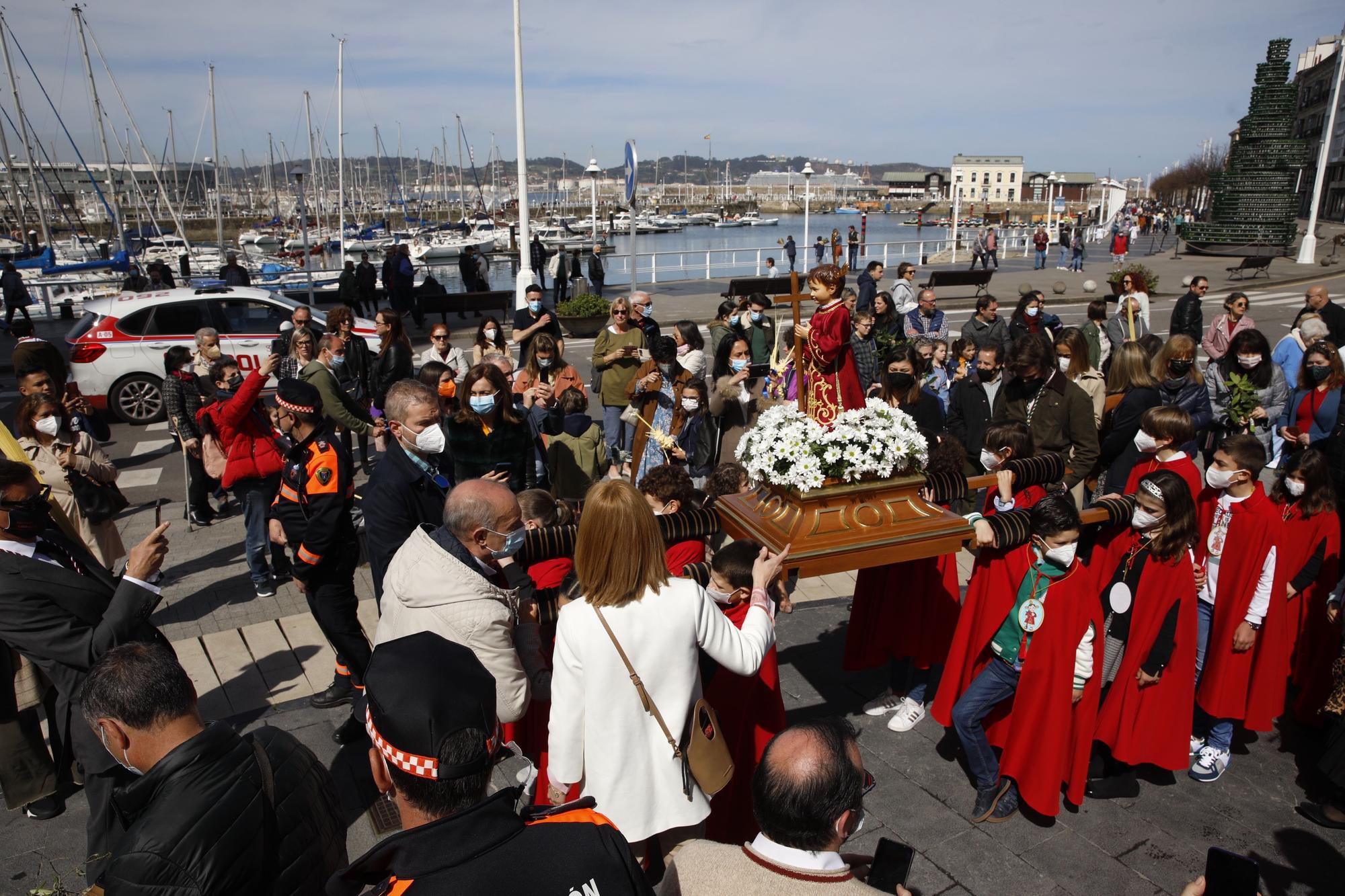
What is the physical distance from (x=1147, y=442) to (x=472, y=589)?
4.15 m

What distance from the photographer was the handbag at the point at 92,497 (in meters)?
5.85

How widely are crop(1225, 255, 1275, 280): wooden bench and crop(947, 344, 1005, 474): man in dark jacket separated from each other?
25.4 meters

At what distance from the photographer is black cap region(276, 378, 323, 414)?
5.41m

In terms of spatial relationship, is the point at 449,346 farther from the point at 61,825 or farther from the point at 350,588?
the point at 61,825

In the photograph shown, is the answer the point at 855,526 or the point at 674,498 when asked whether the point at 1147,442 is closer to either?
the point at 855,526

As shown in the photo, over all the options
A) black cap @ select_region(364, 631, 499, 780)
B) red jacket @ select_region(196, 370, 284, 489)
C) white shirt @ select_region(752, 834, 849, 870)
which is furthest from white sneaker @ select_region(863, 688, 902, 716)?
red jacket @ select_region(196, 370, 284, 489)

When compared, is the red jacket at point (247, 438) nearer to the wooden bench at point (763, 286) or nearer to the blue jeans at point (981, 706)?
the blue jeans at point (981, 706)

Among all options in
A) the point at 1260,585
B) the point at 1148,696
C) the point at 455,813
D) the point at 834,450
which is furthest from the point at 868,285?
the point at 455,813

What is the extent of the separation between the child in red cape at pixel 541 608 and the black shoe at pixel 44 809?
257cm

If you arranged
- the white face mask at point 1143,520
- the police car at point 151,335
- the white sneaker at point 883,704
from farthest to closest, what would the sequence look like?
the police car at point 151,335 → the white sneaker at point 883,704 → the white face mask at point 1143,520

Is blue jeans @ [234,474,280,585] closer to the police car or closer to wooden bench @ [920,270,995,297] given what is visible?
the police car

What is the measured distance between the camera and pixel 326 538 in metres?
4.93

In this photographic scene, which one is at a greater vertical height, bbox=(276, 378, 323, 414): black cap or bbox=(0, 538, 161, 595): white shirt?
bbox=(276, 378, 323, 414): black cap

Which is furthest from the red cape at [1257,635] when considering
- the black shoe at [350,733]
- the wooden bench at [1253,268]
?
the wooden bench at [1253,268]
